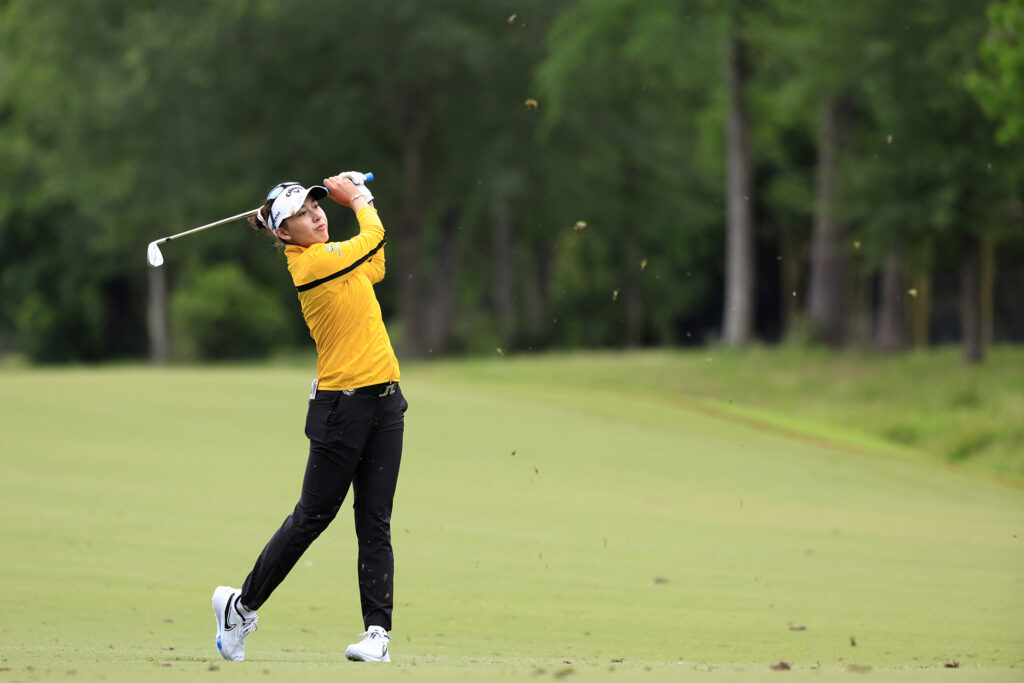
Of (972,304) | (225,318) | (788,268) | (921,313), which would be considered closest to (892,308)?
(972,304)

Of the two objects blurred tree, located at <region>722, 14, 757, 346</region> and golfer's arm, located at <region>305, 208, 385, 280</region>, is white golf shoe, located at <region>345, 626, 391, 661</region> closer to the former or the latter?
golfer's arm, located at <region>305, 208, 385, 280</region>

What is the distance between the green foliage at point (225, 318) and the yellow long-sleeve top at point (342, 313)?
39.8 metres

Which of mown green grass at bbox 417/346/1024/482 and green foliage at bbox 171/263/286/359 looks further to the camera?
green foliage at bbox 171/263/286/359

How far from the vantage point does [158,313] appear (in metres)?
53.0

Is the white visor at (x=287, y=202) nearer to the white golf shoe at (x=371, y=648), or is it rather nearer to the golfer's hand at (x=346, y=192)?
the golfer's hand at (x=346, y=192)

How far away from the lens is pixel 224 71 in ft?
119

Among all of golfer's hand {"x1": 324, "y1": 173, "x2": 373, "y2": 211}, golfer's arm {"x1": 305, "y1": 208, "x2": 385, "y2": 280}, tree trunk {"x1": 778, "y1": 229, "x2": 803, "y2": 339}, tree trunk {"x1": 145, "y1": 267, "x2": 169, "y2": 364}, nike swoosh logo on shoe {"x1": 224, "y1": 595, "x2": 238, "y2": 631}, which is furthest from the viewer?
tree trunk {"x1": 145, "y1": 267, "x2": 169, "y2": 364}

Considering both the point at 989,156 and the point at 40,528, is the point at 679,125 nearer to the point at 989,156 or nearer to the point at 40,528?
the point at 989,156

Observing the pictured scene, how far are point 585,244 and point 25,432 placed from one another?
130 ft

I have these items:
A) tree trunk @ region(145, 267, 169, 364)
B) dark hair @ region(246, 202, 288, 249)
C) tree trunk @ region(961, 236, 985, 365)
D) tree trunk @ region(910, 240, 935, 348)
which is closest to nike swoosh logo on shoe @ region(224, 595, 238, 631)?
dark hair @ region(246, 202, 288, 249)

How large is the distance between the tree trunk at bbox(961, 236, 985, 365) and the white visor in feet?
73.1

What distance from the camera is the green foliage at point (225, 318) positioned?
45469 mm

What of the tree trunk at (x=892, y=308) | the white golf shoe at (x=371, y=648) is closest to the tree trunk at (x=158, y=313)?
the tree trunk at (x=892, y=308)

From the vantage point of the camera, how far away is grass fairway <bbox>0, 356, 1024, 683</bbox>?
690 cm
